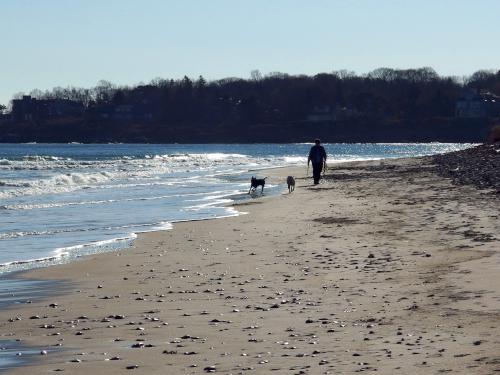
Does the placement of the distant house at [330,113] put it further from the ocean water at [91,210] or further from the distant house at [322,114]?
the ocean water at [91,210]

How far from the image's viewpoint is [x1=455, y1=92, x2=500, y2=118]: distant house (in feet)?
551

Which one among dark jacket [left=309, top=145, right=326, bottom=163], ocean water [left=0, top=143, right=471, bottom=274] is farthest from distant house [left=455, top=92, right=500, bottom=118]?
dark jacket [left=309, top=145, right=326, bottom=163]

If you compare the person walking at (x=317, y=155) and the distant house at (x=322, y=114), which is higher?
the distant house at (x=322, y=114)

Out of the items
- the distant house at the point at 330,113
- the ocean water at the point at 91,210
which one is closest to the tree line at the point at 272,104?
the distant house at the point at 330,113

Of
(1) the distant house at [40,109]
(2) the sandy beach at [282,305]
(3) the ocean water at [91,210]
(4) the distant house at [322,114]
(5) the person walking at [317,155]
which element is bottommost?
(3) the ocean water at [91,210]

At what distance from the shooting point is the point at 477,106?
170 m

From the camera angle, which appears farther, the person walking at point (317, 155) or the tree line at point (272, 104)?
the tree line at point (272, 104)

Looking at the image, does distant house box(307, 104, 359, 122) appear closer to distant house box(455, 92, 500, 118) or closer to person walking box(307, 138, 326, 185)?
distant house box(455, 92, 500, 118)

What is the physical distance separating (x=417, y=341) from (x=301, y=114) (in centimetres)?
17393

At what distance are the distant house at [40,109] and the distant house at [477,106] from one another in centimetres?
7364

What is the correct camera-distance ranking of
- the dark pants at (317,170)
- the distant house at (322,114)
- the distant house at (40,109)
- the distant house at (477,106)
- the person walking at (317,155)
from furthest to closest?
the distant house at (40,109), the distant house at (322,114), the distant house at (477,106), the dark pants at (317,170), the person walking at (317,155)

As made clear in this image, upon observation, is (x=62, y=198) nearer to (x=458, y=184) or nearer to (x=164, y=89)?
(x=458, y=184)

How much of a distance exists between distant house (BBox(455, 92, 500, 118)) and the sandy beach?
155969 mm

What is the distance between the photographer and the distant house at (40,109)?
7362 inches
